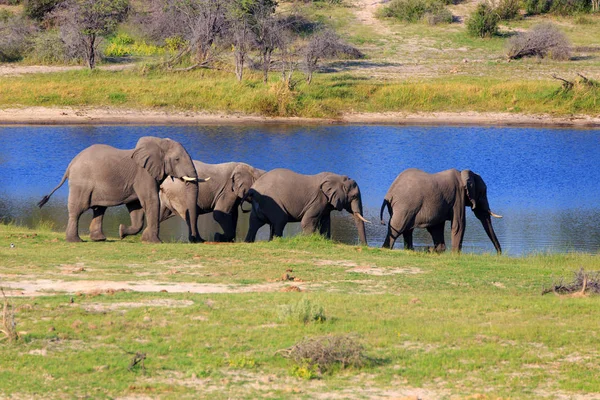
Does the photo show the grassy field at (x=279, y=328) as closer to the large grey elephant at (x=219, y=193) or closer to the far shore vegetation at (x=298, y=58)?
the large grey elephant at (x=219, y=193)

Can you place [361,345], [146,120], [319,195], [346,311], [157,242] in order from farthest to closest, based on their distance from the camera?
[146,120], [319,195], [157,242], [346,311], [361,345]

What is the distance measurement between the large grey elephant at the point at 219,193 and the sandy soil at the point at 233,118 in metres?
18.2

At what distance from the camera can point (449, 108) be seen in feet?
131

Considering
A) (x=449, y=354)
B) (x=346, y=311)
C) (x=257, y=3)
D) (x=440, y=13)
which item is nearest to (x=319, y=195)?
(x=346, y=311)

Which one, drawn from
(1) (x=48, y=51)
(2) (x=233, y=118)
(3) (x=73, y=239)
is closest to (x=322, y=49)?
(2) (x=233, y=118)

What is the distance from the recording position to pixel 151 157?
18.0 meters

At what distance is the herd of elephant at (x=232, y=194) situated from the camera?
17734mm

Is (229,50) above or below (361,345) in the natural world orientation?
above

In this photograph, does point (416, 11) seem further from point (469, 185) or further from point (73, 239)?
point (73, 239)

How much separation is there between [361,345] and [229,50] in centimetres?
3792

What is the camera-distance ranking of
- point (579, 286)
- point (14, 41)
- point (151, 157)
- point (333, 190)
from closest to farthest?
point (579, 286) < point (151, 157) < point (333, 190) < point (14, 41)

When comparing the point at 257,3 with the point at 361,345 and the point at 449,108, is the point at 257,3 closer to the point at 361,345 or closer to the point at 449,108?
the point at 449,108

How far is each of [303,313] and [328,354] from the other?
1.27 m

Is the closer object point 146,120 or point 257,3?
point 146,120
